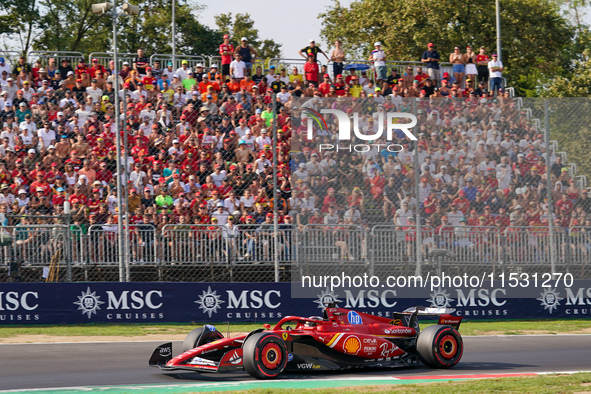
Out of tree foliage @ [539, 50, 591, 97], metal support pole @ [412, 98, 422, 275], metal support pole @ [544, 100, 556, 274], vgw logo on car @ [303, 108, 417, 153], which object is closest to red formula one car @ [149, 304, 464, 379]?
metal support pole @ [412, 98, 422, 275]

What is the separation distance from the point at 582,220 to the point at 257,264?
6369 mm

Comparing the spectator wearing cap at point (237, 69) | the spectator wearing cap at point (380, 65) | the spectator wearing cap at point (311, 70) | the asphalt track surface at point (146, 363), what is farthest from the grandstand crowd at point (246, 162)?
the spectator wearing cap at point (380, 65)

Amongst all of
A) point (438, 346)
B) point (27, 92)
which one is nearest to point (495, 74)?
point (27, 92)

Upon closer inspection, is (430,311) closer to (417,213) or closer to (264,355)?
(264,355)

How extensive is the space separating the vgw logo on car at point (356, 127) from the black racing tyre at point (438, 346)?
630cm

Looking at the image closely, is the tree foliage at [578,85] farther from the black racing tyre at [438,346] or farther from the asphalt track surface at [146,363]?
the black racing tyre at [438,346]

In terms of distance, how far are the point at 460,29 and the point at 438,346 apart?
3305cm

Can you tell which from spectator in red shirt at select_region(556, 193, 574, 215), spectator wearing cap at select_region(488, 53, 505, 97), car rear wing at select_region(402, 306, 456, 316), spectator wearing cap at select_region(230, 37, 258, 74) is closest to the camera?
car rear wing at select_region(402, 306, 456, 316)

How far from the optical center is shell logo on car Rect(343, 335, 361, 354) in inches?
406

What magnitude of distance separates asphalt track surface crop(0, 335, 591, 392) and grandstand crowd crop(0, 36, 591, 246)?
121 inches

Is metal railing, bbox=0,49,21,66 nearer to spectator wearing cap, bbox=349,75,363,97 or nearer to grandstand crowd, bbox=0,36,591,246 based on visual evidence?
grandstand crowd, bbox=0,36,591,246

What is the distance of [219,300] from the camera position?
1650 cm

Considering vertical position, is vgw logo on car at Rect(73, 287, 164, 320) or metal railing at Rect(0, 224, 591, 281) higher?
metal railing at Rect(0, 224, 591, 281)

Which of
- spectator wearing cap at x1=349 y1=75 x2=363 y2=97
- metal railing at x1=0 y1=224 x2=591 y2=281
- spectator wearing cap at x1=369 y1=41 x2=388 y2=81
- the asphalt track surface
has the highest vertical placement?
spectator wearing cap at x1=369 y1=41 x2=388 y2=81
